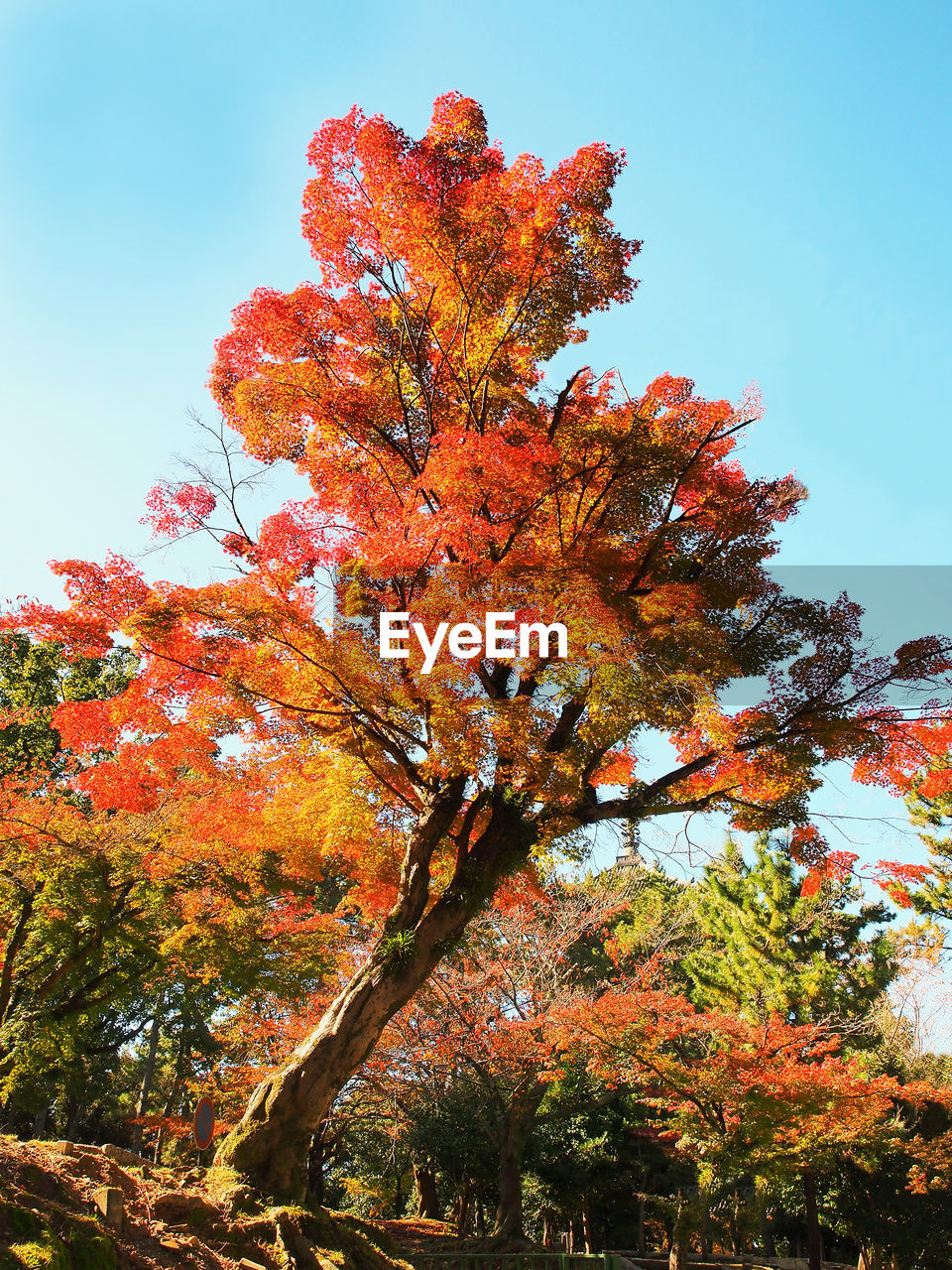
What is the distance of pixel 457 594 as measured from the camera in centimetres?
842

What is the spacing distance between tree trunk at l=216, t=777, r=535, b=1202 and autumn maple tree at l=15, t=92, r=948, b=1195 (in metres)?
0.03

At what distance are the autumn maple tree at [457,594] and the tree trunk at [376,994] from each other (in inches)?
1.1

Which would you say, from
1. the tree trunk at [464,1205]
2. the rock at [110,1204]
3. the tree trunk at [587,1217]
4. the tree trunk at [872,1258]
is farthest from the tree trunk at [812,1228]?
the rock at [110,1204]

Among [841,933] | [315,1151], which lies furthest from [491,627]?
[841,933]

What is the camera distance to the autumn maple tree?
796 centimetres

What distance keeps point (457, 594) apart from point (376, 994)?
4130 millimetres

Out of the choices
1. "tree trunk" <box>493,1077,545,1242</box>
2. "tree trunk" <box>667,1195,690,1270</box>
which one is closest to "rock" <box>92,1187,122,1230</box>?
"tree trunk" <box>667,1195,690,1270</box>

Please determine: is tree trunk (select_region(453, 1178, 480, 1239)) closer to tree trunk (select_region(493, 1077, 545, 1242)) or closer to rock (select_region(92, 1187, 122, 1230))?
tree trunk (select_region(493, 1077, 545, 1242))

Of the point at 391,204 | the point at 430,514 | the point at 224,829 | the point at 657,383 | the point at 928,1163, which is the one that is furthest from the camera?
the point at 928,1163

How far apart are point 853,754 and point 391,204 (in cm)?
829

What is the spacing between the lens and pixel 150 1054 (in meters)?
23.5

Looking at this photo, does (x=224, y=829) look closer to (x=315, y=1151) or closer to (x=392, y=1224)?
(x=315, y=1151)

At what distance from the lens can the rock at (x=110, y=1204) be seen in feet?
16.9

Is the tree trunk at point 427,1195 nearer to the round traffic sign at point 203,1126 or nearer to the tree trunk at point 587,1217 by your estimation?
the tree trunk at point 587,1217
